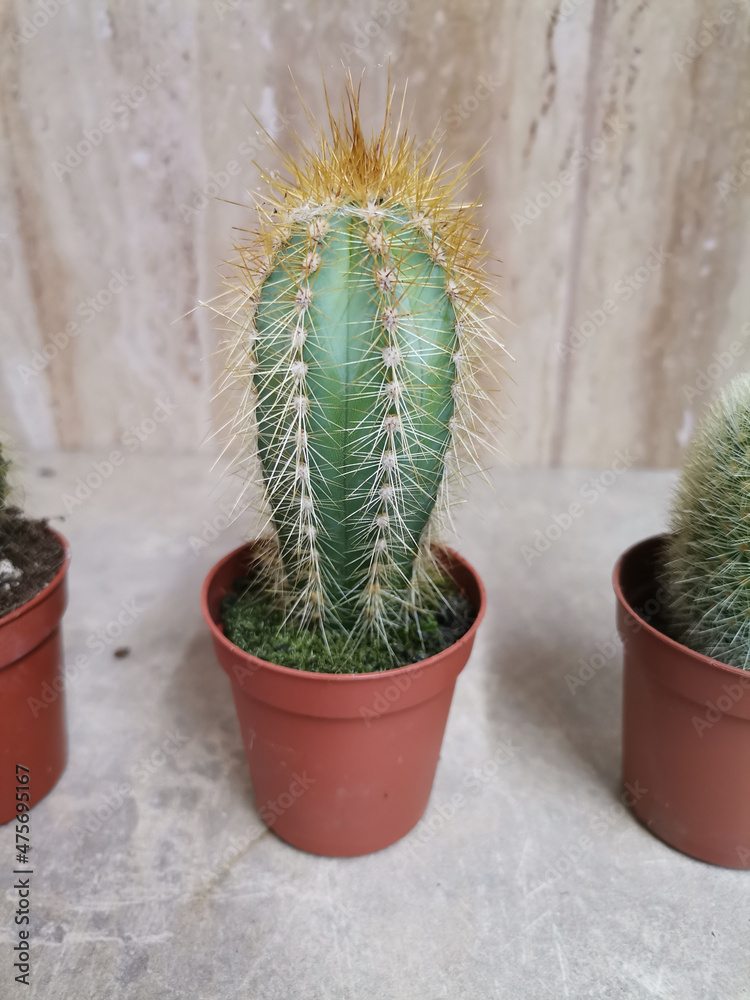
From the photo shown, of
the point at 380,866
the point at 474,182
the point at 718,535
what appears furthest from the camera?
the point at 474,182

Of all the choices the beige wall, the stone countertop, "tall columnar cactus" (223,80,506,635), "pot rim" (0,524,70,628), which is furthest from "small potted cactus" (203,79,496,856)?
the beige wall

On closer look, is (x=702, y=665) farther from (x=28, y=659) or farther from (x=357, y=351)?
(x=28, y=659)

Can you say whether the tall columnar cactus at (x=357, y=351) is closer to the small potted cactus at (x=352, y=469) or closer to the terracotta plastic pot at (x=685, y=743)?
the small potted cactus at (x=352, y=469)

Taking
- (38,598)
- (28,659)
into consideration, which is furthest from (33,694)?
(38,598)

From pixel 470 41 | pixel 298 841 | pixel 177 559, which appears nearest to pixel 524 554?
pixel 177 559

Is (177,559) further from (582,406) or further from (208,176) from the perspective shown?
(582,406)
